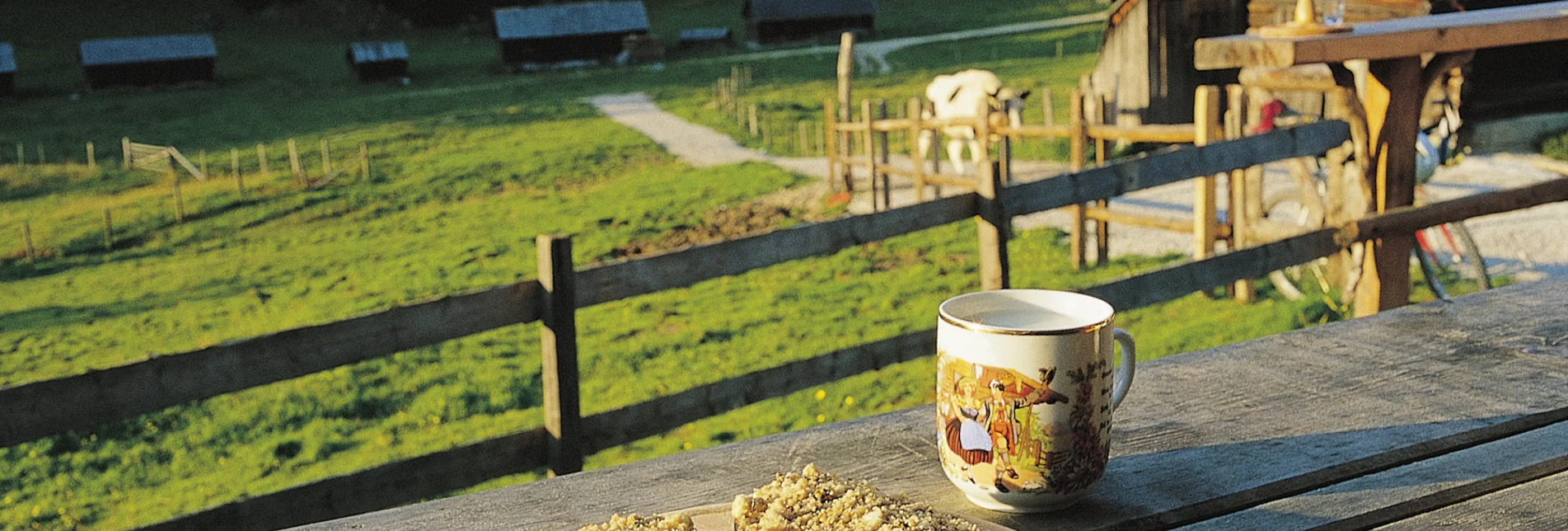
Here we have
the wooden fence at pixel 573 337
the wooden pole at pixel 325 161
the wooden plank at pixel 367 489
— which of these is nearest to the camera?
the wooden fence at pixel 573 337

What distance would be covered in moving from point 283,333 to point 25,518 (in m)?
3.80

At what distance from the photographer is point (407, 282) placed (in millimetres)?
11938

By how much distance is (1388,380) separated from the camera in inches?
68.9

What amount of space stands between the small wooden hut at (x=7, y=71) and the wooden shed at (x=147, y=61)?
1.72 metres

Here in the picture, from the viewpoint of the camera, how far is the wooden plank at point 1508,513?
1253 millimetres

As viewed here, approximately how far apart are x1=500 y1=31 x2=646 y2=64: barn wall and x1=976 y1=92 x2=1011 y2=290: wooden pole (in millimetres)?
35145

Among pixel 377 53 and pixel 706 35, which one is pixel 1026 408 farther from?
pixel 706 35

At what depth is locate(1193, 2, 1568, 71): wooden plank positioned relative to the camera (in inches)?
131

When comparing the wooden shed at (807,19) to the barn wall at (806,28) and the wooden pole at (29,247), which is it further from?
the wooden pole at (29,247)

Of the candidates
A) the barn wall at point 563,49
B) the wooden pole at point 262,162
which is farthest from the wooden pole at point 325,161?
the barn wall at point 563,49

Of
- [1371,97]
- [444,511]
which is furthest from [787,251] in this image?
[444,511]

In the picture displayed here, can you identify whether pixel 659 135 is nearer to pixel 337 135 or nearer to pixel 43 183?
pixel 337 135

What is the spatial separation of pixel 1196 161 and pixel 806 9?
3713cm

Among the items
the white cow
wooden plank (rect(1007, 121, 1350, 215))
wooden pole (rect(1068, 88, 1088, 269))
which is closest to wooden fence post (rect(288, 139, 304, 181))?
the white cow
